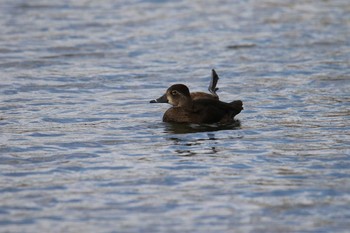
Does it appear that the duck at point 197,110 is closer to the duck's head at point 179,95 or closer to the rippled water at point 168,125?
the duck's head at point 179,95

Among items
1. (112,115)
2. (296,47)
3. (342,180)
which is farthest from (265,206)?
(296,47)

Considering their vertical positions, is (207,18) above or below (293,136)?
above

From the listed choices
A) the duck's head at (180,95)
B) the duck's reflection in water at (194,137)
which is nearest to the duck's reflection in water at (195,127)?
the duck's reflection in water at (194,137)

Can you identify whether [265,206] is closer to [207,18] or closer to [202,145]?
[202,145]

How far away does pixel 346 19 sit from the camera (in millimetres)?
20750

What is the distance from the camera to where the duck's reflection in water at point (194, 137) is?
1088 centimetres

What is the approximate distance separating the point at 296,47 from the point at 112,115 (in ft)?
19.4

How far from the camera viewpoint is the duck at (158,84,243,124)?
12367 mm

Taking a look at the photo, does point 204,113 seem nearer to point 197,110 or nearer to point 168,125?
point 197,110

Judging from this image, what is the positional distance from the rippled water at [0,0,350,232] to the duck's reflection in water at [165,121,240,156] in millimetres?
23

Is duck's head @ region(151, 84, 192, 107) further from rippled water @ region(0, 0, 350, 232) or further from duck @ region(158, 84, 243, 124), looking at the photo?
rippled water @ region(0, 0, 350, 232)

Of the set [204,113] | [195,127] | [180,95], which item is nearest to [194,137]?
[195,127]

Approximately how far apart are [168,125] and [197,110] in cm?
42

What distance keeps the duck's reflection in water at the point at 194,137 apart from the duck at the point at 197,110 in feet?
0.28
